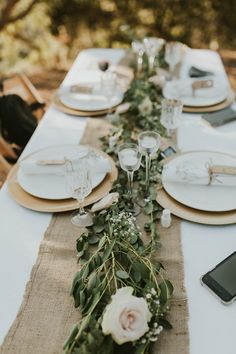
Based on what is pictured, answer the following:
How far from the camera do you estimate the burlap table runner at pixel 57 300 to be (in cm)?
78

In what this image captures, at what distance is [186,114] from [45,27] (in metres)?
2.76

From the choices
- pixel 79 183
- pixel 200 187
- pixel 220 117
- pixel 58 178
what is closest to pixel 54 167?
pixel 58 178

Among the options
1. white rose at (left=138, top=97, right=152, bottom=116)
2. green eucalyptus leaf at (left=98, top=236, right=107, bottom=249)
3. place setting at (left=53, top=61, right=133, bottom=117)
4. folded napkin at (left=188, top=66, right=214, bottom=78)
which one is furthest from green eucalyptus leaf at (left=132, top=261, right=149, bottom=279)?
folded napkin at (left=188, top=66, right=214, bottom=78)

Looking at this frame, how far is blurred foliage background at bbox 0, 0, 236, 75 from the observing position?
11.8 ft

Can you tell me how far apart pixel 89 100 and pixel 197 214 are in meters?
0.84

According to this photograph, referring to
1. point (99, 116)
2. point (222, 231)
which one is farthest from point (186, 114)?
point (222, 231)

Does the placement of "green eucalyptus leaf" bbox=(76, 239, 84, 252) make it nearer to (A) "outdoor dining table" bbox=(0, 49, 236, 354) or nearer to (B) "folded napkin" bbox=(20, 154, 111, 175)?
(A) "outdoor dining table" bbox=(0, 49, 236, 354)

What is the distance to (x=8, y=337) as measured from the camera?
80 cm

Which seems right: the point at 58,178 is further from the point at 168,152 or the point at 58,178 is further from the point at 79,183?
the point at 168,152

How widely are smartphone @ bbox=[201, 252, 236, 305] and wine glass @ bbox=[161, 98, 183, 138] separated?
0.60 meters

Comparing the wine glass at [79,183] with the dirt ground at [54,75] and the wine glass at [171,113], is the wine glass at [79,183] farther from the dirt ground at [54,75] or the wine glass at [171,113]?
the dirt ground at [54,75]

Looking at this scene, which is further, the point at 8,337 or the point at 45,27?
the point at 45,27

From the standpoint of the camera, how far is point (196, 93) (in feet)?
5.57

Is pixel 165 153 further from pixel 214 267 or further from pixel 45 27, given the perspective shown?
pixel 45 27
